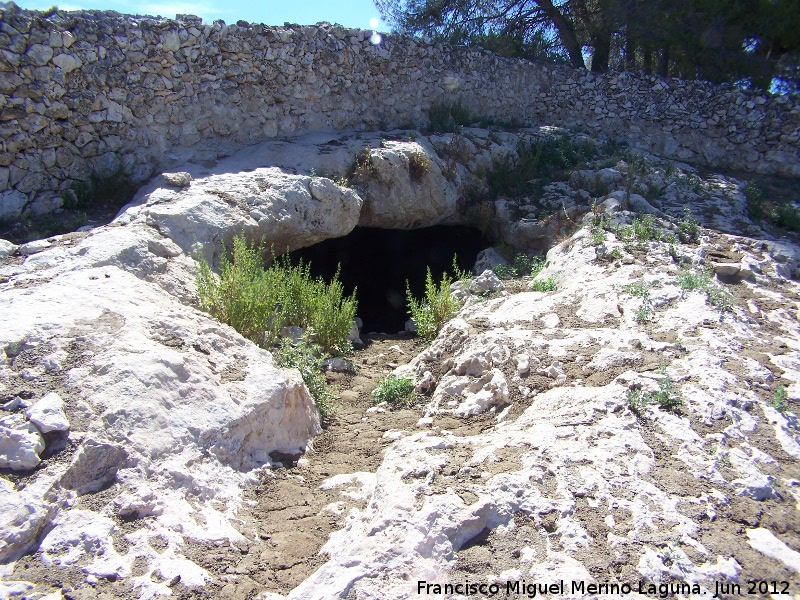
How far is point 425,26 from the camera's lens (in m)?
11.9

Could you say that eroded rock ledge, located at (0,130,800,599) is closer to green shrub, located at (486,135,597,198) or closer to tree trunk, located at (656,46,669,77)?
green shrub, located at (486,135,597,198)

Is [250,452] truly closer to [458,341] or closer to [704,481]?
[458,341]

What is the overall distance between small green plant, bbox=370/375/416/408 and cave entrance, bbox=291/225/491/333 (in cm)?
422

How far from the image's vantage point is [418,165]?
25.6 ft

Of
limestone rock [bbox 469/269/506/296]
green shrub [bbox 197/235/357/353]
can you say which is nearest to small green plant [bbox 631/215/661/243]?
limestone rock [bbox 469/269/506/296]

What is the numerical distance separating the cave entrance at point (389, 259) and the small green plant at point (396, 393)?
4219mm

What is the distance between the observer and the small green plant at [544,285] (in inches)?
232

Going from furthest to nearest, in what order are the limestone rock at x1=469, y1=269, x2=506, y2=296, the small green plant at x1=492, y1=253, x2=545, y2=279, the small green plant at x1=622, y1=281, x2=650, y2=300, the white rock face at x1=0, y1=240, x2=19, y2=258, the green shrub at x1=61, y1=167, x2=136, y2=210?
the small green plant at x1=492, y1=253, x2=545, y2=279, the limestone rock at x1=469, y1=269, x2=506, y2=296, the green shrub at x1=61, y1=167, x2=136, y2=210, the small green plant at x1=622, y1=281, x2=650, y2=300, the white rock face at x1=0, y1=240, x2=19, y2=258

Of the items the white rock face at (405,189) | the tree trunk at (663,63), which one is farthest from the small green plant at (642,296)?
the tree trunk at (663,63)

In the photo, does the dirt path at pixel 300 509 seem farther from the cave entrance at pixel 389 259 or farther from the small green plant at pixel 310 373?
Answer: the cave entrance at pixel 389 259

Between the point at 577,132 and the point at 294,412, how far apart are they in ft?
26.2

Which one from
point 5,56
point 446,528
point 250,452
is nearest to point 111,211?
point 5,56

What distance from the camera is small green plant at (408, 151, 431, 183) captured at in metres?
7.77

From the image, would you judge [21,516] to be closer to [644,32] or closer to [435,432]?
[435,432]
